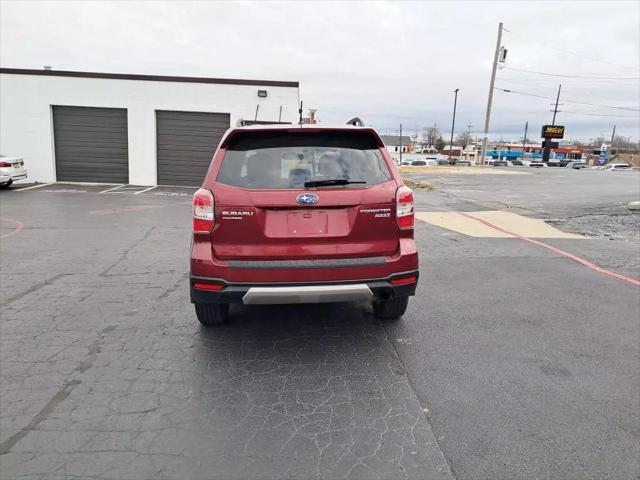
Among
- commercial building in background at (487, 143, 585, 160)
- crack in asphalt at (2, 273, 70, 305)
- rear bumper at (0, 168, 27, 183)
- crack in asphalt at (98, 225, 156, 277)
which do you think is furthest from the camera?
commercial building in background at (487, 143, 585, 160)

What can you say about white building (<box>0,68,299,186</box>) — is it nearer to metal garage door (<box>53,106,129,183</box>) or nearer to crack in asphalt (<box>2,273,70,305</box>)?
metal garage door (<box>53,106,129,183</box>)

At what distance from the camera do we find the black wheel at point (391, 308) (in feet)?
13.8

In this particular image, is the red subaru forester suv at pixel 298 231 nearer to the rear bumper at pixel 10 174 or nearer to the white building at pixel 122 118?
the white building at pixel 122 118

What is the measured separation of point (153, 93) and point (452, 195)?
1230 cm

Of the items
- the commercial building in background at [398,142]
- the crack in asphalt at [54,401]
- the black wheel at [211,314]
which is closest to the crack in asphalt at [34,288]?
the crack in asphalt at [54,401]

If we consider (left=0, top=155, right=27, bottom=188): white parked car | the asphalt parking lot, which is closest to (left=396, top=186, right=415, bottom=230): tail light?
the asphalt parking lot

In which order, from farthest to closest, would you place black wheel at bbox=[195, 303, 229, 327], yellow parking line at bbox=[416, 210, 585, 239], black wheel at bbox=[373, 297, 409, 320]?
yellow parking line at bbox=[416, 210, 585, 239] < black wheel at bbox=[373, 297, 409, 320] < black wheel at bbox=[195, 303, 229, 327]

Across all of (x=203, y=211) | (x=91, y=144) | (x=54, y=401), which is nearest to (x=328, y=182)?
(x=203, y=211)

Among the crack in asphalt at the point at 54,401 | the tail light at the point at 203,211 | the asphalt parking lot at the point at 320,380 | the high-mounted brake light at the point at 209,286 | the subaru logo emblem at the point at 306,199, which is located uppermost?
the subaru logo emblem at the point at 306,199

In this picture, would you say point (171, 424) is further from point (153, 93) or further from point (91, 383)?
point (153, 93)

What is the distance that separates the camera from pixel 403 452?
2.51 metres

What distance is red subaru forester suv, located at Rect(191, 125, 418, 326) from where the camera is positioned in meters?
3.35

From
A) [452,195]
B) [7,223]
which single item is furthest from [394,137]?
[7,223]

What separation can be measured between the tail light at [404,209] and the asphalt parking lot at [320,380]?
3.56 ft
